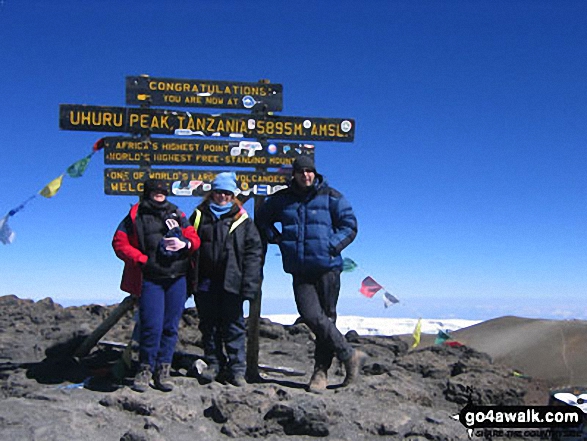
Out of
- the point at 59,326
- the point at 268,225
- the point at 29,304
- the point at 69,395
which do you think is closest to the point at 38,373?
the point at 69,395

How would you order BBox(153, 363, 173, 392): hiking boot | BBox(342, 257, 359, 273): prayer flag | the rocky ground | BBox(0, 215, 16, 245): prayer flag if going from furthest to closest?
BBox(342, 257, 359, 273): prayer flag, BBox(0, 215, 16, 245): prayer flag, BBox(153, 363, 173, 392): hiking boot, the rocky ground

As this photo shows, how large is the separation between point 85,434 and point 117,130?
3.74m

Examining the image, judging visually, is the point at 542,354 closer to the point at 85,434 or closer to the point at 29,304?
the point at 85,434

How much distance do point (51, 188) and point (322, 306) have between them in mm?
3596

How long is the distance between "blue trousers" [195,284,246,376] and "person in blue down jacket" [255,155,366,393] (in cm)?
66

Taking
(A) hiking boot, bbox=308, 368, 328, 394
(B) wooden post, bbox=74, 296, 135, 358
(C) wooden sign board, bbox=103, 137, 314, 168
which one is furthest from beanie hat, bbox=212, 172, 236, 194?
(A) hiking boot, bbox=308, 368, 328, 394

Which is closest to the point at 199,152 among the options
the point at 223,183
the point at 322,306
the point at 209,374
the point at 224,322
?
the point at 223,183

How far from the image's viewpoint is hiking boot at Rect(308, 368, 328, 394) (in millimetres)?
6727

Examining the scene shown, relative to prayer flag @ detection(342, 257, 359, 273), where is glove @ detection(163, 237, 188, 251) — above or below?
above

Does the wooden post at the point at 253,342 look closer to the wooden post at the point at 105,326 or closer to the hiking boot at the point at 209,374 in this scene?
the hiking boot at the point at 209,374

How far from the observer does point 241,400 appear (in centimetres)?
589

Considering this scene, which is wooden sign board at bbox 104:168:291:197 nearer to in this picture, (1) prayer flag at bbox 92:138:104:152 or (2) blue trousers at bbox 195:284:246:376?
(1) prayer flag at bbox 92:138:104:152

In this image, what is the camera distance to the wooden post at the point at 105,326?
7.46 meters

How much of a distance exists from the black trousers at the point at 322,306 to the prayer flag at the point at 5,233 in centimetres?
350
